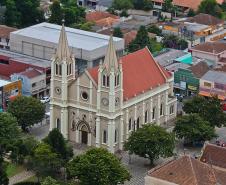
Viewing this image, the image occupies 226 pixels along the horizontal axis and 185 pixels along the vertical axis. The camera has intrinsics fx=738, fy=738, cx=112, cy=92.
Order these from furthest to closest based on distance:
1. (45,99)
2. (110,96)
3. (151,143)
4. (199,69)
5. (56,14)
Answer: (56,14)
(199,69)
(45,99)
(110,96)
(151,143)

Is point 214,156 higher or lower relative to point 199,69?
lower

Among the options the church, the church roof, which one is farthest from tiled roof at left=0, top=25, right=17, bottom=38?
the church

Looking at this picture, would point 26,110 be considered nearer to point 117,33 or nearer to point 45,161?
point 45,161

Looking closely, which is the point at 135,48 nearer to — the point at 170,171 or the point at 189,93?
the point at 189,93

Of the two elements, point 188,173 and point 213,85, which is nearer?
point 188,173

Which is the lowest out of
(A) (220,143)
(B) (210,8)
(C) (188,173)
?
(A) (220,143)

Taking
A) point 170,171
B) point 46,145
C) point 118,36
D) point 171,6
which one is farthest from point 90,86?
point 171,6

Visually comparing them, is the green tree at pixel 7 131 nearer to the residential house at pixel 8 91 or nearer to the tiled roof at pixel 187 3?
the residential house at pixel 8 91

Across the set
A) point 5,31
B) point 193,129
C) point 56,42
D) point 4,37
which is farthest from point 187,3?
point 193,129
